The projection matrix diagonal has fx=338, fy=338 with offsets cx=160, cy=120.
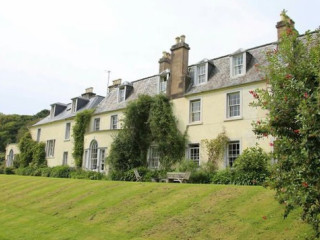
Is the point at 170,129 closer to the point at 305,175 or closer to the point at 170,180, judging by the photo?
the point at 170,180

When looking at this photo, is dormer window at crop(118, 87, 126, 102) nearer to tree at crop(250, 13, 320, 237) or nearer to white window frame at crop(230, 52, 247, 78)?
white window frame at crop(230, 52, 247, 78)

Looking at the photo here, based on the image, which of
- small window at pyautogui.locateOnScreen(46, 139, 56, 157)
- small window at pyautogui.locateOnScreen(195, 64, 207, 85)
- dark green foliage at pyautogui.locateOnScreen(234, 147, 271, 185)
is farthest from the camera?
small window at pyautogui.locateOnScreen(46, 139, 56, 157)

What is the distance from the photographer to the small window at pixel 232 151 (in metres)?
21.0

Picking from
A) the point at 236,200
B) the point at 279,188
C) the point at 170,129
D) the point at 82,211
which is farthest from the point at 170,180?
the point at 279,188

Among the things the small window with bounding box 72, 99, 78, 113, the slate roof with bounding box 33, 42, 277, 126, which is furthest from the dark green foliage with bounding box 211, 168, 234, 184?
the small window with bounding box 72, 99, 78, 113

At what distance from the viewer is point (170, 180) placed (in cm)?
2077

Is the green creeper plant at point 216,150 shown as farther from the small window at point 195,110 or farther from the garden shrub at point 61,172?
the garden shrub at point 61,172

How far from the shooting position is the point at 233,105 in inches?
856

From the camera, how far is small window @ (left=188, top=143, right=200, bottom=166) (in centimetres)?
2295

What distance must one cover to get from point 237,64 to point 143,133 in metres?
8.59

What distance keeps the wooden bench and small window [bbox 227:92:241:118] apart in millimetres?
5057

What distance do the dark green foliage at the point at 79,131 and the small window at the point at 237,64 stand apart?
52.4ft

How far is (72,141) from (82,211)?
22.1 meters

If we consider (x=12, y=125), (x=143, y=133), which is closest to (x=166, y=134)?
(x=143, y=133)
